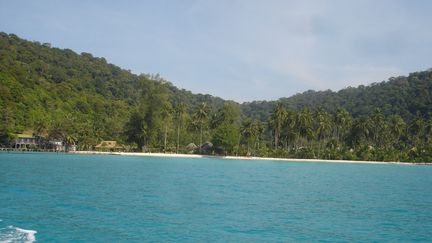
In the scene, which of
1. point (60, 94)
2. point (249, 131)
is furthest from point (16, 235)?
point (60, 94)

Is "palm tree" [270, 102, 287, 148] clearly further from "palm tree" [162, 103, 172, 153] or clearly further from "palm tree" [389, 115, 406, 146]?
"palm tree" [389, 115, 406, 146]

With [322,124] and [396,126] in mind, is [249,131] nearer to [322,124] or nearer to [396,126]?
[322,124]

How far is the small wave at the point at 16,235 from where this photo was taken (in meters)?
17.2

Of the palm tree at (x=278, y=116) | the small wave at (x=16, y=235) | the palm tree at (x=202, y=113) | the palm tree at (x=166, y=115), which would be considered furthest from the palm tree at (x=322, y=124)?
the small wave at (x=16, y=235)

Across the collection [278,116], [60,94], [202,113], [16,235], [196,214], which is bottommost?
[16,235]

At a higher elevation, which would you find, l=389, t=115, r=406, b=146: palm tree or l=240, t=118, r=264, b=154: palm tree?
l=389, t=115, r=406, b=146: palm tree

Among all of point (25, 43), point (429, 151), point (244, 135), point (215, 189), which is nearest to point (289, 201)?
point (215, 189)

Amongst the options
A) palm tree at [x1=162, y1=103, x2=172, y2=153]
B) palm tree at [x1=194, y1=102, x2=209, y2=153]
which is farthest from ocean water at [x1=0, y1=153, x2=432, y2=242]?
palm tree at [x1=194, y1=102, x2=209, y2=153]

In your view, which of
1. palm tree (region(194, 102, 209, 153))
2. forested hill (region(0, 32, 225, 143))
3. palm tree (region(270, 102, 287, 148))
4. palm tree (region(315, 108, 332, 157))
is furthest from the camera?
palm tree (region(194, 102, 209, 153))

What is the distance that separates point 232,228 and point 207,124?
119152 millimetres

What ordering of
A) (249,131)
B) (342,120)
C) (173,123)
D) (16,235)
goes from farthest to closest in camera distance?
(173,123) < (342,120) < (249,131) < (16,235)

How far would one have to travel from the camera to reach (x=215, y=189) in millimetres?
37219

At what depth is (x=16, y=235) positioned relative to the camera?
1788 cm

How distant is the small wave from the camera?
17219mm
